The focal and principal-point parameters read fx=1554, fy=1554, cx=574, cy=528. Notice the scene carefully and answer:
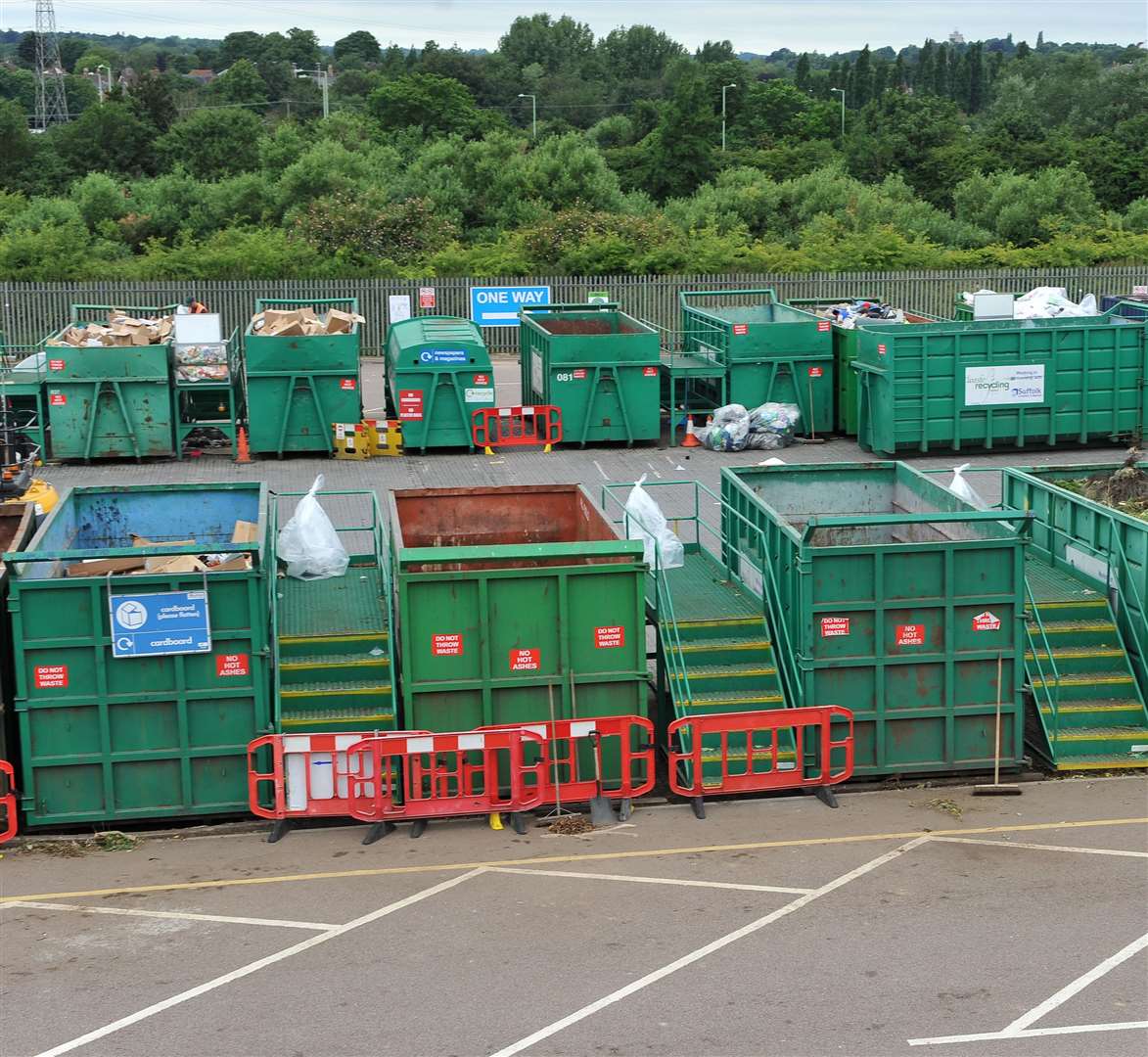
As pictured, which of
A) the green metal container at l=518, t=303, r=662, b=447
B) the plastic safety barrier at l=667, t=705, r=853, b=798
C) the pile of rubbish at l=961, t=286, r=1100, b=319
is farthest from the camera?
the pile of rubbish at l=961, t=286, r=1100, b=319

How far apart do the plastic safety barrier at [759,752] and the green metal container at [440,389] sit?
1515 centimetres

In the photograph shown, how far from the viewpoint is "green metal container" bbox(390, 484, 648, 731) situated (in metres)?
11.4

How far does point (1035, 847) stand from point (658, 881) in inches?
107

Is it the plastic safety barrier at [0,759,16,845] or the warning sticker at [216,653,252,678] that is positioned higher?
the warning sticker at [216,653,252,678]

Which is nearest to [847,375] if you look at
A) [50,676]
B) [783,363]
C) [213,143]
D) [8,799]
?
[783,363]

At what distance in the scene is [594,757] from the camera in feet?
38.3

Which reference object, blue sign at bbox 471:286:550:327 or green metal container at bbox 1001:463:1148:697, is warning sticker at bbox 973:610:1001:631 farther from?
blue sign at bbox 471:286:550:327

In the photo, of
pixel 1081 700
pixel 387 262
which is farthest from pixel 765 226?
pixel 1081 700

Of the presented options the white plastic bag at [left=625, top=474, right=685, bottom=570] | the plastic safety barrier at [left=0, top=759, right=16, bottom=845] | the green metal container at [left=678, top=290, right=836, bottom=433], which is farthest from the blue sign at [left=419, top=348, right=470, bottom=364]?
the plastic safety barrier at [left=0, top=759, right=16, bottom=845]

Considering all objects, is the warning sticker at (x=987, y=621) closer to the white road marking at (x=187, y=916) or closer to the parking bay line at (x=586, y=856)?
the parking bay line at (x=586, y=856)

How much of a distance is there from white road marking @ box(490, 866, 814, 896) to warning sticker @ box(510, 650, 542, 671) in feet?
5.32

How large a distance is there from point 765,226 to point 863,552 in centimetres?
4669

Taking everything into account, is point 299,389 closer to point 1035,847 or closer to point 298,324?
point 298,324

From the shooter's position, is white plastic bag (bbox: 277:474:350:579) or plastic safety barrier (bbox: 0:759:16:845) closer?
plastic safety barrier (bbox: 0:759:16:845)
